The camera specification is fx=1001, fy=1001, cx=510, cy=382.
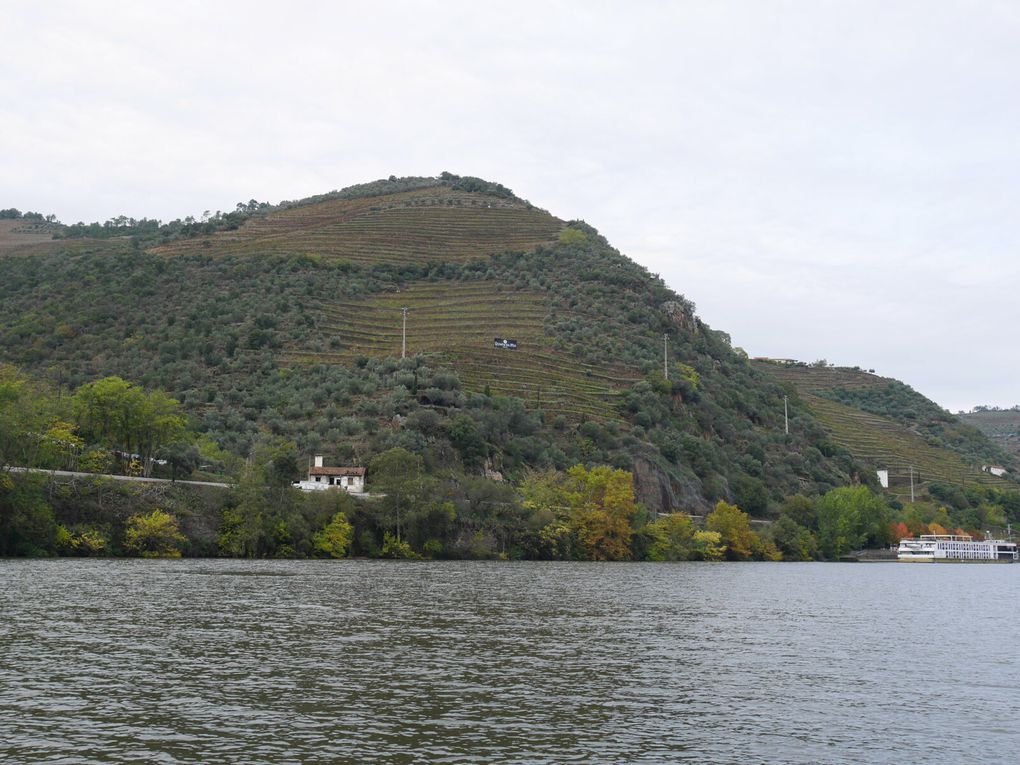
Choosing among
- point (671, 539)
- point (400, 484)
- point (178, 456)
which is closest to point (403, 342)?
point (400, 484)

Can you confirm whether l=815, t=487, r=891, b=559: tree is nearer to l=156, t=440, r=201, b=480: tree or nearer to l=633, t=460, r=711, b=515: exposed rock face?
l=633, t=460, r=711, b=515: exposed rock face

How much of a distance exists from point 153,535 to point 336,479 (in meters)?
25.0

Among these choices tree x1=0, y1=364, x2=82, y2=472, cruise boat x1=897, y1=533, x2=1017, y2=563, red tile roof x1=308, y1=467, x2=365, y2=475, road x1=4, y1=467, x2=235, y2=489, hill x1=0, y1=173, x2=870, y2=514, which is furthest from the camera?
cruise boat x1=897, y1=533, x2=1017, y2=563

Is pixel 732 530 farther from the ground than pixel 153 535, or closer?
farther from the ground

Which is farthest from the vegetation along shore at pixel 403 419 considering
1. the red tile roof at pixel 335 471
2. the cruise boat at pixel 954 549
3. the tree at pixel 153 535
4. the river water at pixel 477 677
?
the river water at pixel 477 677

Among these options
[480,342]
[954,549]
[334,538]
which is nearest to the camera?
[334,538]

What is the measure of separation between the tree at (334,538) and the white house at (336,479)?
991 centimetres

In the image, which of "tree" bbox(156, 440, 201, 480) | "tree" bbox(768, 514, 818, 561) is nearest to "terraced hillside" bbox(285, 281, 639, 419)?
"tree" bbox(768, 514, 818, 561)

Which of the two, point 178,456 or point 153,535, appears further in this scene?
point 178,456

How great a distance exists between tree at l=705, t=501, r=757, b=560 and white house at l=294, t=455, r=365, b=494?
47.8 metres

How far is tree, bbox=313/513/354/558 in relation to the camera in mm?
91500

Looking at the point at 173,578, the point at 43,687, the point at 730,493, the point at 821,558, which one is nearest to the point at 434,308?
the point at 730,493

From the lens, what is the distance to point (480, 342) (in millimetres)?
152500

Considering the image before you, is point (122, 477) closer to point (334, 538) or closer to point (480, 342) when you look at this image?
point (334, 538)
